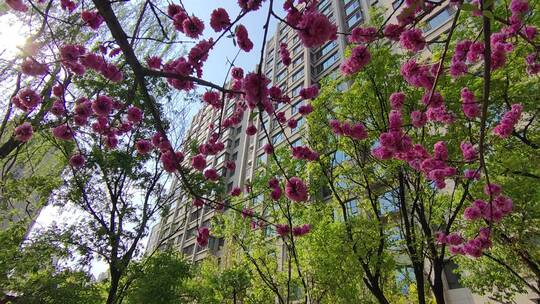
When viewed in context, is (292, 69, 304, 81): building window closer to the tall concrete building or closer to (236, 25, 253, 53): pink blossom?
the tall concrete building

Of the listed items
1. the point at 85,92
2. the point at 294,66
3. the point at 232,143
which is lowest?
the point at 85,92

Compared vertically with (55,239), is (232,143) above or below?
above

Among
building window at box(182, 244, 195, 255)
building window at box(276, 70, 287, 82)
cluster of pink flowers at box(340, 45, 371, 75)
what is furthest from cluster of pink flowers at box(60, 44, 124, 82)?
building window at box(182, 244, 195, 255)

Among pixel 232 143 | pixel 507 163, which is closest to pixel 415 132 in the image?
pixel 507 163

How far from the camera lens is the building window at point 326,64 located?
29938 millimetres

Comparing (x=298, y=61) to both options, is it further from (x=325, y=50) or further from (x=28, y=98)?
(x=28, y=98)

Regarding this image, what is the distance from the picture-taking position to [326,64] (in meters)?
30.8

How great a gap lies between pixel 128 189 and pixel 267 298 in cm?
751

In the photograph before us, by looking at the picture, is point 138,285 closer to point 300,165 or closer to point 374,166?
point 300,165

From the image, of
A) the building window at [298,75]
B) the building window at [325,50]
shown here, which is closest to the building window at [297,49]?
the building window at [325,50]

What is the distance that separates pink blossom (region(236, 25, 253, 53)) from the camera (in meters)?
3.27

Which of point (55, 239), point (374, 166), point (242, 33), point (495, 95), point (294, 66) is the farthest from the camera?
point (294, 66)

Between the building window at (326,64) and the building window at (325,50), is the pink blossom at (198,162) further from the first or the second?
the building window at (325,50)

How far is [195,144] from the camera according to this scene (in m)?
11.1
